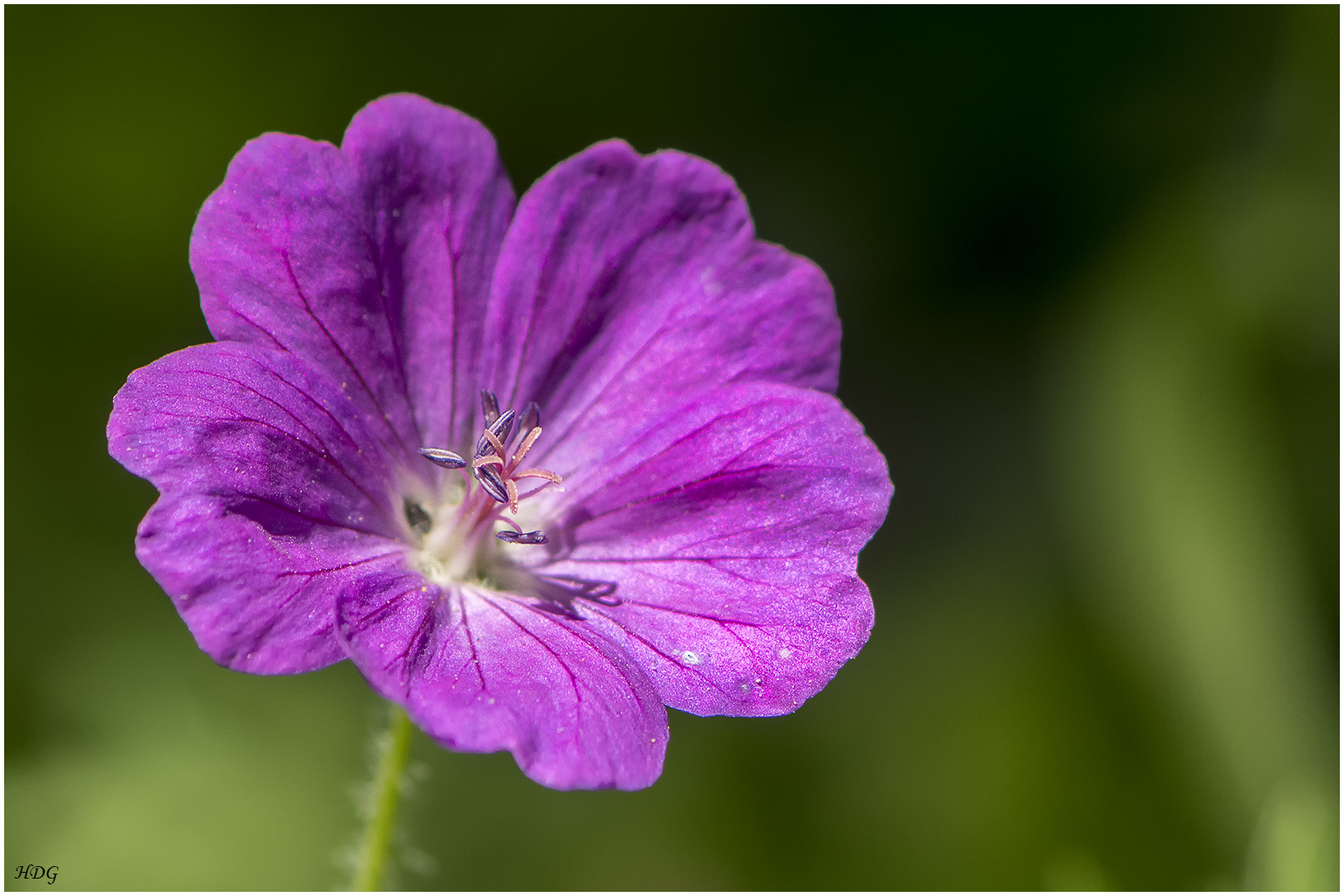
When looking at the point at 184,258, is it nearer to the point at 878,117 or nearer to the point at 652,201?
the point at 652,201

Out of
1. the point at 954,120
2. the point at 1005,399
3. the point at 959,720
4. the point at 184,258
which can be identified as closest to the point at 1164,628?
the point at 959,720

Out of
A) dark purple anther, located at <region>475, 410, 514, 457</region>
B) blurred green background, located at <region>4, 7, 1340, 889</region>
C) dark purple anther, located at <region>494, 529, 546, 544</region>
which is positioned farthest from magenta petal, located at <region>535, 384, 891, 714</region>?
blurred green background, located at <region>4, 7, 1340, 889</region>

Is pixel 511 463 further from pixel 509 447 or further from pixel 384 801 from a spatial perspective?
pixel 384 801

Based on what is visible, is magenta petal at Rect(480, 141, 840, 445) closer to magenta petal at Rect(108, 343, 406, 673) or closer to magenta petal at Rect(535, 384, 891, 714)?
magenta petal at Rect(535, 384, 891, 714)

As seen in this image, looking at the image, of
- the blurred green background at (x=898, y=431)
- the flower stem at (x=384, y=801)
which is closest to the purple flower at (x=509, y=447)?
the flower stem at (x=384, y=801)

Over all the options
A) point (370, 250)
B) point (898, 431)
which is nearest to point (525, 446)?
point (370, 250)

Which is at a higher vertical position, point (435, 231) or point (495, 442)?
point (435, 231)
